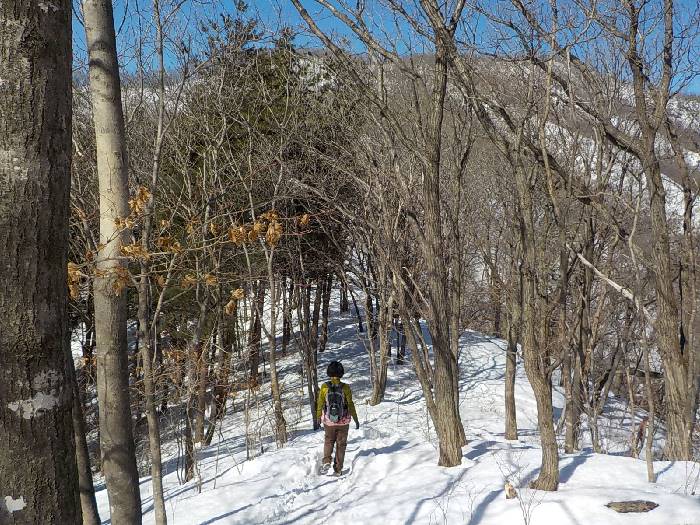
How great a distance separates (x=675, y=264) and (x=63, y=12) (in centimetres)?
1055

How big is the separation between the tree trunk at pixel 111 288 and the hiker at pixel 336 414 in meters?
4.02

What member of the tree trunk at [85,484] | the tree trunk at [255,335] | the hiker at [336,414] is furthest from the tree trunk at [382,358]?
the tree trunk at [85,484]

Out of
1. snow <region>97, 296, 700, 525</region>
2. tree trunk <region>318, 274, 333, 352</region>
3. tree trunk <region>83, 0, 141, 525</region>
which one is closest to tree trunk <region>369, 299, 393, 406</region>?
snow <region>97, 296, 700, 525</region>

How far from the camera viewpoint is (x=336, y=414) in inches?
323

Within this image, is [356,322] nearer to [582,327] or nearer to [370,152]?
[582,327]

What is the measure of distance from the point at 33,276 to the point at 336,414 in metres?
6.64

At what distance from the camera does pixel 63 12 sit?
204 cm

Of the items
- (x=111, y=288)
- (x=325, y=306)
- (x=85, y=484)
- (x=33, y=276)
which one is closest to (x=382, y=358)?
(x=325, y=306)

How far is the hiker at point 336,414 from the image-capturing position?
26.9 ft

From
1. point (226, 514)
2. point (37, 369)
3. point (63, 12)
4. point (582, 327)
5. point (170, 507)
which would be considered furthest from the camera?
point (582, 327)

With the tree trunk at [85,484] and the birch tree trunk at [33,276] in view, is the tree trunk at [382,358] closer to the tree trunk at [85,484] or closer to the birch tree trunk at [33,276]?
the tree trunk at [85,484]

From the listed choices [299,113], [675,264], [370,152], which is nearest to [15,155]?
[370,152]

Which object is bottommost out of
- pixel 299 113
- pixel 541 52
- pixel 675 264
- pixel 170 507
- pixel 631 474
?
pixel 170 507

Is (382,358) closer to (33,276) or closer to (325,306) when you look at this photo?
(325,306)
